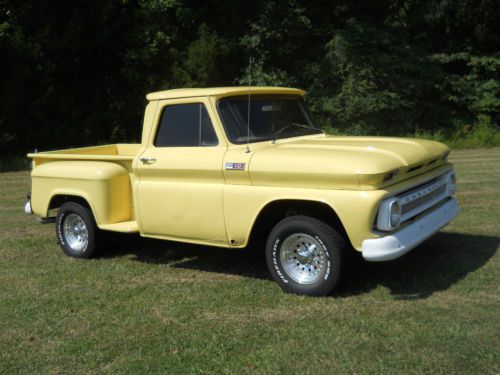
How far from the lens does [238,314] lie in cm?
493

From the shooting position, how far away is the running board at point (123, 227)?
621 centimetres

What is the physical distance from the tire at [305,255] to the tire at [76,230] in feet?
8.11

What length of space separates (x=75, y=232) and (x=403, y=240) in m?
4.04

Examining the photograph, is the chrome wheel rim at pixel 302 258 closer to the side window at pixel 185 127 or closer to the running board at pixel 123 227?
the side window at pixel 185 127

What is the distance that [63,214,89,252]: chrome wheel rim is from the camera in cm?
695

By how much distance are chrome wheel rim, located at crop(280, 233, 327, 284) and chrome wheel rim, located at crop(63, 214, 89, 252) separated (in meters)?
2.80

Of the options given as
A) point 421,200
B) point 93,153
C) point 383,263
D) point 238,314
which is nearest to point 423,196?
point 421,200

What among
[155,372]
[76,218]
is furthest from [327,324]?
[76,218]

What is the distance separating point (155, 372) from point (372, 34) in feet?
65.4

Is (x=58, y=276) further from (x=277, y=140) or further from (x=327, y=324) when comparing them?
(x=327, y=324)

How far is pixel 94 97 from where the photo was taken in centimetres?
2167

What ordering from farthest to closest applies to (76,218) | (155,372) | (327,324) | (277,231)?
1. (76,218)
2. (277,231)
3. (327,324)
4. (155,372)

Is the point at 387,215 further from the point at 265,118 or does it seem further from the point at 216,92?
the point at 216,92

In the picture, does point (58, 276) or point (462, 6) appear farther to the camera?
point (462, 6)
